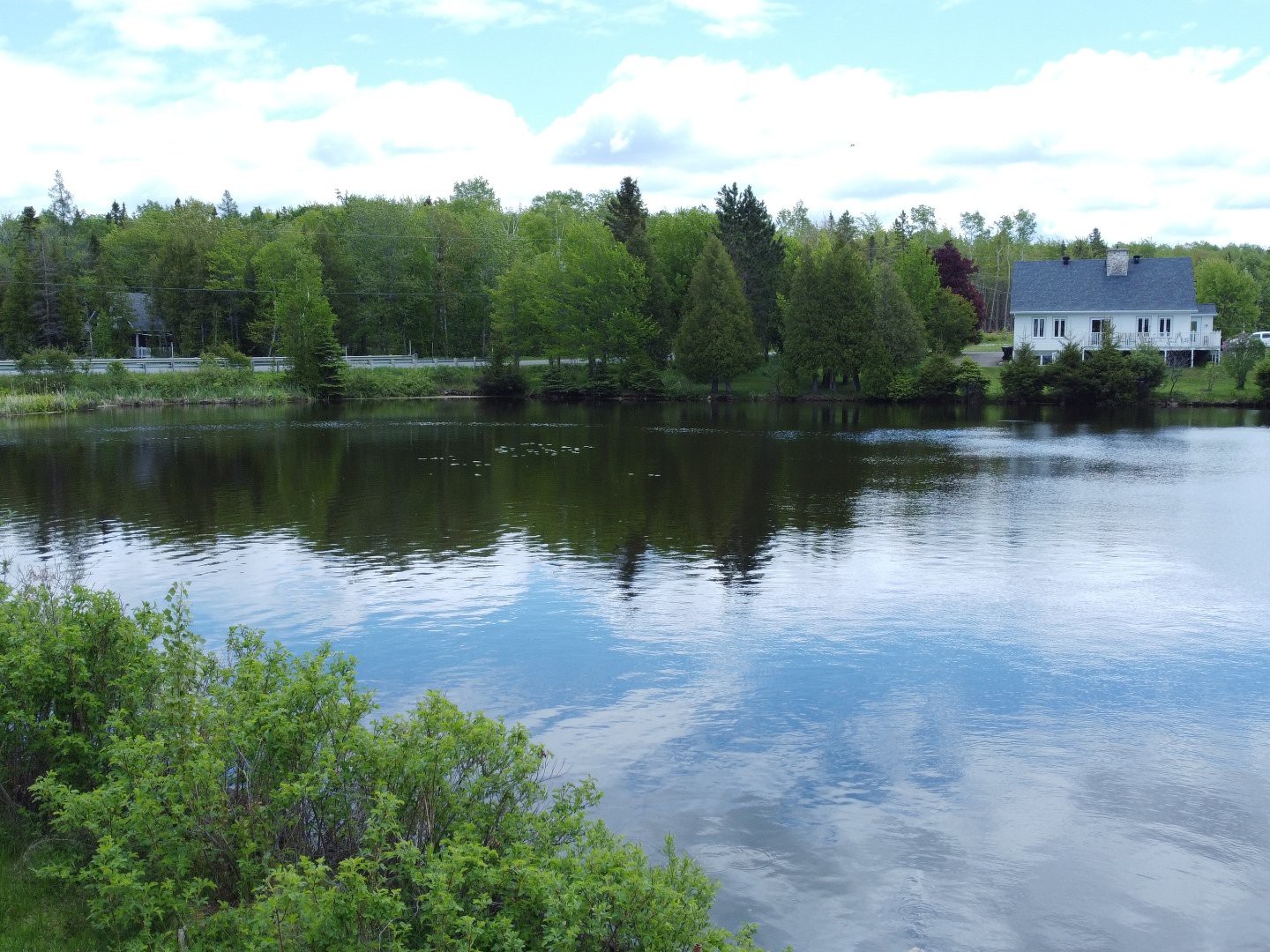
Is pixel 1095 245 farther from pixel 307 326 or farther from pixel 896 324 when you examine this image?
pixel 307 326

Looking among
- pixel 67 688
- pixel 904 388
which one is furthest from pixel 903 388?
pixel 67 688

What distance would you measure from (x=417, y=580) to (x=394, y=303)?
259ft

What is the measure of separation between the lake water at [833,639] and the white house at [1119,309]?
128 feet

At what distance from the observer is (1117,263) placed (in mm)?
75750

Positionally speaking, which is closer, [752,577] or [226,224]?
[752,577]

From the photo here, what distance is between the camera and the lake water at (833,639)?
398 inches

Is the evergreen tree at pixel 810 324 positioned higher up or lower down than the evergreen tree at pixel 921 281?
lower down

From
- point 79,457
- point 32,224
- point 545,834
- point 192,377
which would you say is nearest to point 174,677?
point 545,834

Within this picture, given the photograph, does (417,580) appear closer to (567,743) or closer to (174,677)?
(567,743)

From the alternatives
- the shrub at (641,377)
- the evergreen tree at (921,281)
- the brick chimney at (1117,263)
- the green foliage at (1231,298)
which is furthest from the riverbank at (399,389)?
the green foliage at (1231,298)

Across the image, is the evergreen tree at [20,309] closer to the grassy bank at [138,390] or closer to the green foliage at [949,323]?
the grassy bank at [138,390]

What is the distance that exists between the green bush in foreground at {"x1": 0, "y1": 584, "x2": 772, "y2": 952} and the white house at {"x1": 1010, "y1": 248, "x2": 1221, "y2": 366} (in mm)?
71337

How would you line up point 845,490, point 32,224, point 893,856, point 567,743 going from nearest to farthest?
1. point 893,856
2. point 567,743
3. point 845,490
4. point 32,224

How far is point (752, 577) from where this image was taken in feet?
69.0
